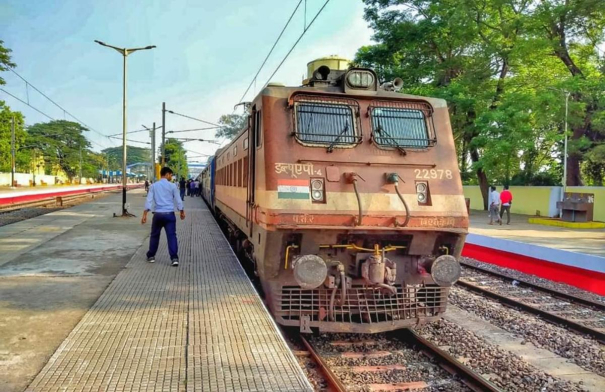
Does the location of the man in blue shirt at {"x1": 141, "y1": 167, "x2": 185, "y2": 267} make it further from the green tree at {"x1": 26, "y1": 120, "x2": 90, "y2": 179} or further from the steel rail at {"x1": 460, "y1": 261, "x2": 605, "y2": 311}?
the green tree at {"x1": 26, "y1": 120, "x2": 90, "y2": 179}

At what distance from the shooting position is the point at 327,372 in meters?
4.80

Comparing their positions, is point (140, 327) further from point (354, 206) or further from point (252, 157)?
point (252, 157)

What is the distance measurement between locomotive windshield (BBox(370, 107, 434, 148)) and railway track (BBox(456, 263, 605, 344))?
338 centimetres

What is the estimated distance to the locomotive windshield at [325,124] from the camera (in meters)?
6.11

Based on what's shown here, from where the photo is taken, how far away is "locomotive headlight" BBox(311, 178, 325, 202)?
575cm

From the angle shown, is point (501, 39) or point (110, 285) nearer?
point (110, 285)

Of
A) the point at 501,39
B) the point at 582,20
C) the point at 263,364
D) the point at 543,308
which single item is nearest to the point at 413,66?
the point at 501,39

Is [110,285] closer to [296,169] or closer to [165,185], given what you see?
[165,185]

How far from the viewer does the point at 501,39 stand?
24781mm

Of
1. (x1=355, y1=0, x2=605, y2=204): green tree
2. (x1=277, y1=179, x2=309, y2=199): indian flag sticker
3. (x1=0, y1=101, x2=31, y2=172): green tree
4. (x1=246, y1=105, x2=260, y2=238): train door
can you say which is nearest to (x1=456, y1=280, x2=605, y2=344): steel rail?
(x1=277, y1=179, x2=309, y2=199): indian flag sticker

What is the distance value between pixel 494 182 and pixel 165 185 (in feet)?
91.0

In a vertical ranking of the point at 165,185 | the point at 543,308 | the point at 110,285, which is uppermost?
the point at 165,185

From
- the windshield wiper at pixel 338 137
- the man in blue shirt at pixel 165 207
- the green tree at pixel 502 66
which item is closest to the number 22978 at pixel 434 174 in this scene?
the windshield wiper at pixel 338 137

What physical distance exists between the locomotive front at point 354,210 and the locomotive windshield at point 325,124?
0.01 meters
